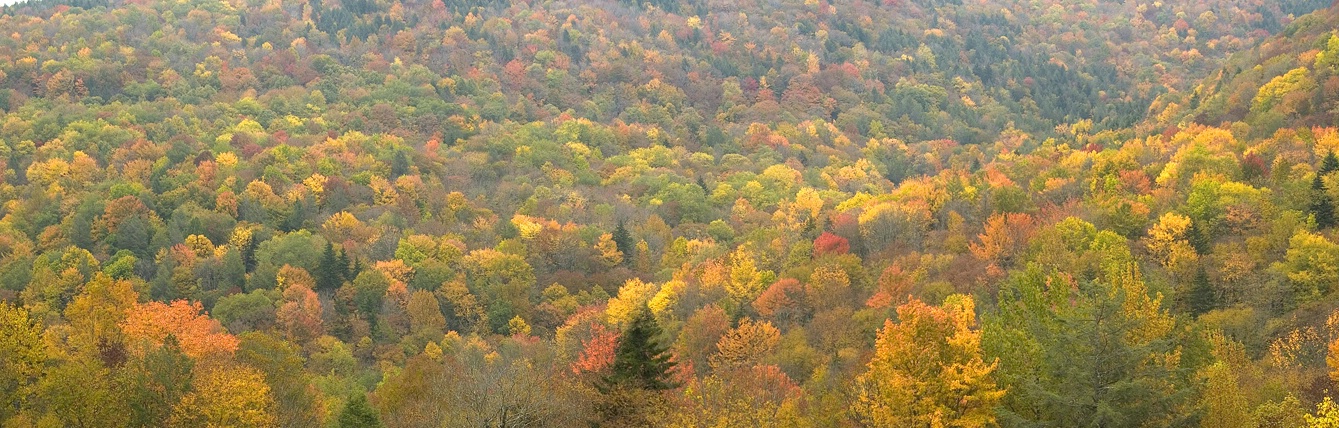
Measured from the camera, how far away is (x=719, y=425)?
128 ft

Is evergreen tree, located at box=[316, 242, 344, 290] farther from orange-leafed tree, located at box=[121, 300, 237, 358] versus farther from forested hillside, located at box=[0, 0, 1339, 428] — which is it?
orange-leafed tree, located at box=[121, 300, 237, 358]

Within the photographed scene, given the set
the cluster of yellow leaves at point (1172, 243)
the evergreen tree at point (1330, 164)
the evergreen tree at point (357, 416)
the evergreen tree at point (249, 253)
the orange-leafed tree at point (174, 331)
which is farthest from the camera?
the evergreen tree at point (249, 253)

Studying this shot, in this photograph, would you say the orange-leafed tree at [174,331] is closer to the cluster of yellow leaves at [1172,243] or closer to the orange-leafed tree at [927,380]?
the orange-leafed tree at [927,380]

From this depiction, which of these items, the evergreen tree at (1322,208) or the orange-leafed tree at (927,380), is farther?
the evergreen tree at (1322,208)

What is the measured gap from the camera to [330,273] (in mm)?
108562

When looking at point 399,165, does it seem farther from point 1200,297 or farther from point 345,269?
point 1200,297

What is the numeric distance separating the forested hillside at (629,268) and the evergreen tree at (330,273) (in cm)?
23

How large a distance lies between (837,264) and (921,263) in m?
6.64

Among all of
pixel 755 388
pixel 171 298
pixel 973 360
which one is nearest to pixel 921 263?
pixel 755 388

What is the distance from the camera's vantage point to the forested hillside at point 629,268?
1609 inches

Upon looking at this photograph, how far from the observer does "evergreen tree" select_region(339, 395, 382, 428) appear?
155ft

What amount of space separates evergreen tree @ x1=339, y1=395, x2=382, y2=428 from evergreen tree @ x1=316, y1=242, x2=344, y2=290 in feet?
207

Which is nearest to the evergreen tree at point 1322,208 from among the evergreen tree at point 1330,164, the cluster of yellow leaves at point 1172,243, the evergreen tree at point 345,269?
the evergreen tree at point 1330,164

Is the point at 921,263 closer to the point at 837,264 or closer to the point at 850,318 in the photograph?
the point at 837,264
